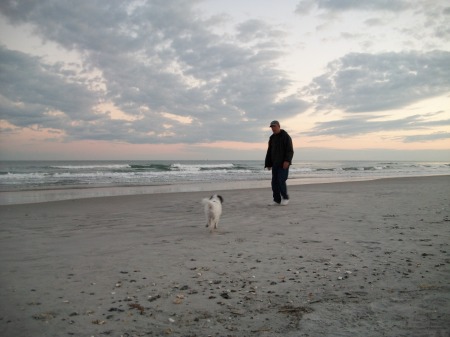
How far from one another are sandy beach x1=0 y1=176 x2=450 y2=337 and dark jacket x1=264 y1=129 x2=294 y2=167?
2.67m

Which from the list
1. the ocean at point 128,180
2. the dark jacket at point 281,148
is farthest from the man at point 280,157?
the ocean at point 128,180

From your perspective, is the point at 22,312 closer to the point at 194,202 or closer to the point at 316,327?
the point at 316,327

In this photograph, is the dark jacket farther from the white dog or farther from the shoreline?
the shoreline

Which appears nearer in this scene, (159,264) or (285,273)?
(285,273)

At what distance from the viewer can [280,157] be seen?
939 centimetres

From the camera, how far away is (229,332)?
2.60 metres

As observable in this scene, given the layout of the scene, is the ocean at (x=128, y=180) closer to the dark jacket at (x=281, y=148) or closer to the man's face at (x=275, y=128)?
the dark jacket at (x=281, y=148)

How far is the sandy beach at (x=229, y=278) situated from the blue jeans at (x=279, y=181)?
2452 millimetres

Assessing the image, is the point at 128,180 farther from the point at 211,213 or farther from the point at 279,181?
the point at 211,213

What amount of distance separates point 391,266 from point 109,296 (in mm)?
3074

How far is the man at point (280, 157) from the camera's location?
30.4ft

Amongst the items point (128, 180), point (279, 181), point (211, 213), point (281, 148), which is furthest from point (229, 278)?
point (128, 180)

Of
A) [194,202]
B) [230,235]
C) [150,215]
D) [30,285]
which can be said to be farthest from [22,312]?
[194,202]

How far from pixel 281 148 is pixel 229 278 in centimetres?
613
